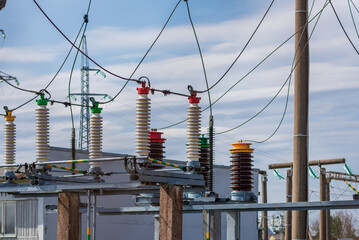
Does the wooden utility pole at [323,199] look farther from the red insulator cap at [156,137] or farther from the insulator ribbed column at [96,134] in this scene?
the insulator ribbed column at [96,134]

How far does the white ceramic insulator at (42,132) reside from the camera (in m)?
15.8

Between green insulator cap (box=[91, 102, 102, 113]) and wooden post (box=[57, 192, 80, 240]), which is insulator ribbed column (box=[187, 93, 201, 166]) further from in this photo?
wooden post (box=[57, 192, 80, 240])

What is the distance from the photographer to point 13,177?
1638cm

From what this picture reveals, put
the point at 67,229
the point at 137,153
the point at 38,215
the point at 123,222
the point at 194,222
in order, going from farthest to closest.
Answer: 1. the point at 194,222
2. the point at 123,222
3. the point at 38,215
4. the point at 67,229
5. the point at 137,153

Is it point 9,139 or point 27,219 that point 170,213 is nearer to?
point 9,139

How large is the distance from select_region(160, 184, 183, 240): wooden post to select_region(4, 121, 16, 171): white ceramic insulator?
4941 mm

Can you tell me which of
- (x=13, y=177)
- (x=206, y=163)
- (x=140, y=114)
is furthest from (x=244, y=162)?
(x=13, y=177)

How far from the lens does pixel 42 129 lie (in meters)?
15.9

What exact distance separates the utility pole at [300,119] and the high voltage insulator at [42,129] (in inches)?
226

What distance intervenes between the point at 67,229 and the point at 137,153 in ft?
10.4

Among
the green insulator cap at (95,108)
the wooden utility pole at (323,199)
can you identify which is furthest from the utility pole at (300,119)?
the wooden utility pole at (323,199)

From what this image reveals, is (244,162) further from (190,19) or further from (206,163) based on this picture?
(190,19)

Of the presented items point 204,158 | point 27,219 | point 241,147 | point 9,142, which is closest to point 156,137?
point 204,158

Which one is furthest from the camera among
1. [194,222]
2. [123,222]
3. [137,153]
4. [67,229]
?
[194,222]
